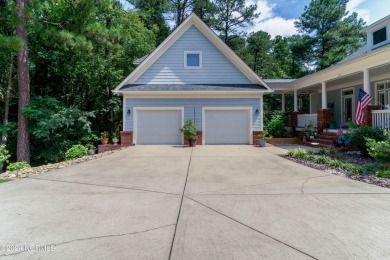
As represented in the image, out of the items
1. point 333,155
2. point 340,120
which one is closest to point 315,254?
point 333,155

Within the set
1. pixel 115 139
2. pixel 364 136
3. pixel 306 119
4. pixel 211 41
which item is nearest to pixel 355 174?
pixel 364 136

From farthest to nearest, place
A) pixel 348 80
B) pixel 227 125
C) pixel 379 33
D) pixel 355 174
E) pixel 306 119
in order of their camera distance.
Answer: pixel 306 119
pixel 348 80
pixel 227 125
pixel 379 33
pixel 355 174

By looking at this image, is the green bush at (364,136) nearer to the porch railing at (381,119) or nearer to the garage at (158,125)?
the porch railing at (381,119)

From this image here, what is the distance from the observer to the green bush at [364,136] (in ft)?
28.1

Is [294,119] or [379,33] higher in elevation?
[379,33]

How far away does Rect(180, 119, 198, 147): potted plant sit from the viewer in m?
12.7

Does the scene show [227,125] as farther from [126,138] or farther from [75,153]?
[75,153]

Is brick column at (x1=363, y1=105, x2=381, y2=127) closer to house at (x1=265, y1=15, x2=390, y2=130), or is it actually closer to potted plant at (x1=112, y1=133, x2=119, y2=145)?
house at (x1=265, y1=15, x2=390, y2=130)

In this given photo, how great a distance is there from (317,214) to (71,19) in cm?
1291

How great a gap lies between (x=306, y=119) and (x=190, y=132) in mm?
7398

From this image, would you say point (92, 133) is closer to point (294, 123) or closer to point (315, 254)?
point (294, 123)

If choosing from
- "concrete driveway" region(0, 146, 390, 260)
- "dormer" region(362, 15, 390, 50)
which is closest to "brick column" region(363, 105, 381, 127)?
"dormer" region(362, 15, 390, 50)

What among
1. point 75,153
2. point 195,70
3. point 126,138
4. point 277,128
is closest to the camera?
point 75,153

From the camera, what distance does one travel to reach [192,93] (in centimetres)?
1350
